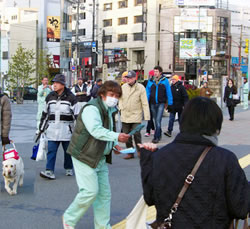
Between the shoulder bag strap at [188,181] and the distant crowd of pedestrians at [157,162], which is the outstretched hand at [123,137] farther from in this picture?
the shoulder bag strap at [188,181]

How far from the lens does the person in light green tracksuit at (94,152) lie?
4.16m

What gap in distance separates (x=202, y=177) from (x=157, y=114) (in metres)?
8.77

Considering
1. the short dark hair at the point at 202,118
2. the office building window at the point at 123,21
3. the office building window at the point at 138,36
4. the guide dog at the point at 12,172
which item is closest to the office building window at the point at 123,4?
the office building window at the point at 123,21

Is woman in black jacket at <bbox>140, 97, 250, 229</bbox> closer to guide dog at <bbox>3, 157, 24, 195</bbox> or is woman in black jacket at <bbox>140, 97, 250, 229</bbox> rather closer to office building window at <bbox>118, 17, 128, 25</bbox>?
guide dog at <bbox>3, 157, 24, 195</bbox>

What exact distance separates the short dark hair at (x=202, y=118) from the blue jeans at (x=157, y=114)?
335 inches

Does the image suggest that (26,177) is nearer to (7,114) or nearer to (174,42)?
(7,114)

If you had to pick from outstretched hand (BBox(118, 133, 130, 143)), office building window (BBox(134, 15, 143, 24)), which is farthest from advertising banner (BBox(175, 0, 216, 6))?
outstretched hand (BBox(118, 133, 130, 143))

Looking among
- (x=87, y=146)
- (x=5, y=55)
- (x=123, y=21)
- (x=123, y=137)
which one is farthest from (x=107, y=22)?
(x=123, y=137)

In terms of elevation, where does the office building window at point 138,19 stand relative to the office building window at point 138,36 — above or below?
above

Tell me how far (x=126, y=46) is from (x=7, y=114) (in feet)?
202

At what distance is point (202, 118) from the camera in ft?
8.00

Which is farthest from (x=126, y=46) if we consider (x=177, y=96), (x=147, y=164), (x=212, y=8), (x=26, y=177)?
(x=147, y=164)

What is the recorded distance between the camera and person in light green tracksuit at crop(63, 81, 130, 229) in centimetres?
416

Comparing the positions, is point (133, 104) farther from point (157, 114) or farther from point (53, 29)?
point (53, 29)
